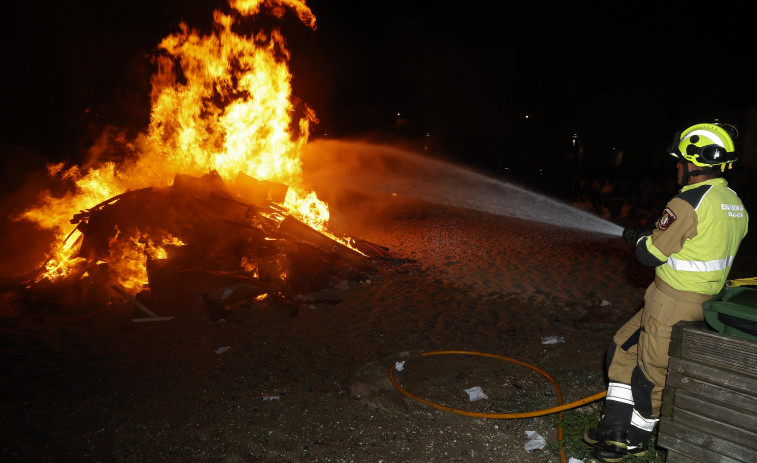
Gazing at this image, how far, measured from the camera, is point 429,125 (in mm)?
32594

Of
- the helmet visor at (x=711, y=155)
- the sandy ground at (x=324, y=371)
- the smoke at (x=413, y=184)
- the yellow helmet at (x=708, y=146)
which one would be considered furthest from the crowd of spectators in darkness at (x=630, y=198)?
the helmet visor at (x=711, y=155)

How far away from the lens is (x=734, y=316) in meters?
2.77

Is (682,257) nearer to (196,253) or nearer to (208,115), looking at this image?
(196,253)

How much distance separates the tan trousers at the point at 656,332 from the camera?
3092 millimetres

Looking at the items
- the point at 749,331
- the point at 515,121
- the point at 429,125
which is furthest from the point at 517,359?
the point at 515,121

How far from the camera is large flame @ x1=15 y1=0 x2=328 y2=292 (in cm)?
1044

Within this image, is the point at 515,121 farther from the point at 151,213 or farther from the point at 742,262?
the point at 151,213

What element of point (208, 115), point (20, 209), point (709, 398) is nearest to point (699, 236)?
point (709, 398)

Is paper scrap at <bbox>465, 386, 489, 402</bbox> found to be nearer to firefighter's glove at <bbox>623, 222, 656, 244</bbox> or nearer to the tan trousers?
the tan trousers

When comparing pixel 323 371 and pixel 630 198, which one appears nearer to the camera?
pixel 323 371

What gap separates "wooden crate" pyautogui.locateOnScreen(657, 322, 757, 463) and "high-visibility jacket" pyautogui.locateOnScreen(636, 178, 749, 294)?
36 cm

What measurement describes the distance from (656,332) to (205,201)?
8098mm

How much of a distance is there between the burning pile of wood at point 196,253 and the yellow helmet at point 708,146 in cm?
607

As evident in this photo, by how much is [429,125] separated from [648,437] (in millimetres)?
30865
